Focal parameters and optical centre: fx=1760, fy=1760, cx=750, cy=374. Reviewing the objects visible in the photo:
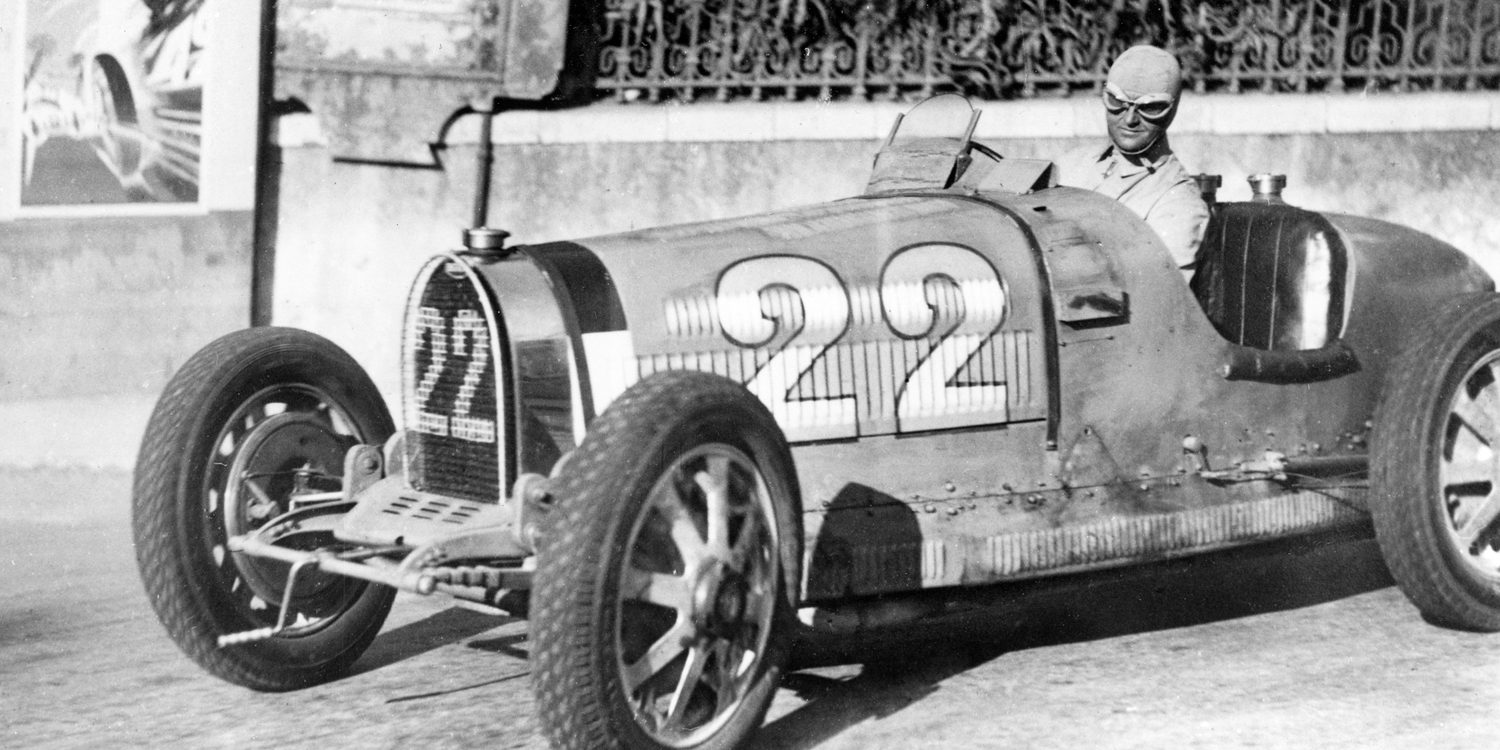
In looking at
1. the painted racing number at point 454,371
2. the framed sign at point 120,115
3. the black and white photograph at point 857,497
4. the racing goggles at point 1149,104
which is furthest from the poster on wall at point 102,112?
the racing goggles at point 1149,104

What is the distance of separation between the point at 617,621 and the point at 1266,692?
2.20 m

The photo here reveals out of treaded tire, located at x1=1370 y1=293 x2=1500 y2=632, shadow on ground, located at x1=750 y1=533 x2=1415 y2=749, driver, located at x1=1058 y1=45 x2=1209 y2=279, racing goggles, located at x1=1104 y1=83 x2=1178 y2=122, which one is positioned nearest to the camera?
shadow on ground, located at x1=750 y1=533 x2=1415 y2=749

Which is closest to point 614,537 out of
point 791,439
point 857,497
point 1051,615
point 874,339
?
point 791,439

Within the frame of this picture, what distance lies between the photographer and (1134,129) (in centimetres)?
638

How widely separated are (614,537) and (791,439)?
1138 millimetres

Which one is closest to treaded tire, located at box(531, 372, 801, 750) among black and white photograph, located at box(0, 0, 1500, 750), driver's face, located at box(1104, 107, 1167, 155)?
black and white photograph, located at box(0, 0, 1500, 750)

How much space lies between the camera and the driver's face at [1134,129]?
635 centimetres

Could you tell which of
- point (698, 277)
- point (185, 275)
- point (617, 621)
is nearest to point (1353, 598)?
point (698, 277)

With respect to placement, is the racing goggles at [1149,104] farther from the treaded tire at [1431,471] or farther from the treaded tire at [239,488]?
the treaded tire at [239,488]

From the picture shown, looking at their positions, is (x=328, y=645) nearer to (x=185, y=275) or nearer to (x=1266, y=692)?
(x=1266, y=692)

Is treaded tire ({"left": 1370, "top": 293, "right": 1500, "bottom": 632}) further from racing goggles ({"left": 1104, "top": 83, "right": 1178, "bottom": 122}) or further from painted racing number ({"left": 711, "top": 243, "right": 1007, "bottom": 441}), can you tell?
painted racing number ({"left": 711, "top": 243, "right": 1007, "bottom": 441})

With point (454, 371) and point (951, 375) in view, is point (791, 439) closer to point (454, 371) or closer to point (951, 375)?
point (951, 375)

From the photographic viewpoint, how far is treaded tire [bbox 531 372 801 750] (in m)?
3.94

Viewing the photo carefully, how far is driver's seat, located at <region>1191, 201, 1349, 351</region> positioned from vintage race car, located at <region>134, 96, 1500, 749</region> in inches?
6.6
